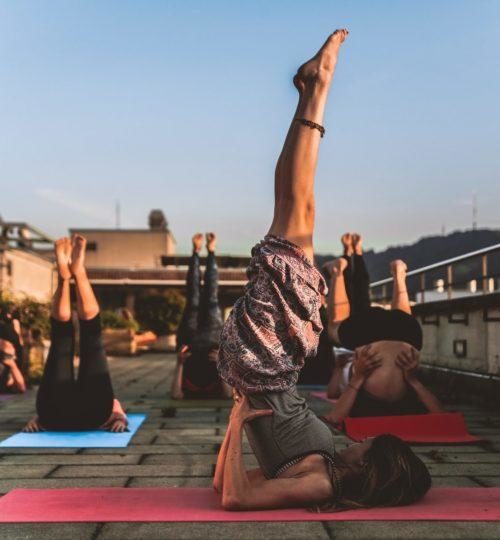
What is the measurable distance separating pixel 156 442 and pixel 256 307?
218cm

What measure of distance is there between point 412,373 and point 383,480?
2.25 meters

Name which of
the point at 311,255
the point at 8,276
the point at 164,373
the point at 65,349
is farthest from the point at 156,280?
the point at 311,255

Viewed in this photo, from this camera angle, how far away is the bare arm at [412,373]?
479 centimetres

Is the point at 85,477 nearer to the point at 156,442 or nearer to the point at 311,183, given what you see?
the point at 156,442

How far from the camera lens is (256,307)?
280 cm

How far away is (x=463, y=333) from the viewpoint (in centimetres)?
791

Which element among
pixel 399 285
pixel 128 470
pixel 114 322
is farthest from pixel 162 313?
pixel 128 470

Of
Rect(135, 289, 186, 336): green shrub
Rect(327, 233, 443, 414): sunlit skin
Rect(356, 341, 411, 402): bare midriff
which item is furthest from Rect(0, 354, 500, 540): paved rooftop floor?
Rect(135, 289, 186, 336): green shrub

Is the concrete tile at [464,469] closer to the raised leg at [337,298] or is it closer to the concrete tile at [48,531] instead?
the concrete tile at [48,531]

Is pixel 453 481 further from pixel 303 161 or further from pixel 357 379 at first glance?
pixel 303 161

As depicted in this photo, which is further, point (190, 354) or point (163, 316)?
point (163, 316)

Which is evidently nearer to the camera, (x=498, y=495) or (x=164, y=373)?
(x=498, y=495)

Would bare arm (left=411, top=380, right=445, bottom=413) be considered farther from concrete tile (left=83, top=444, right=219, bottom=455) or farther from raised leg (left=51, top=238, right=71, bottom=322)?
raised leg (left=51, top=238, right=71, bottom=322)

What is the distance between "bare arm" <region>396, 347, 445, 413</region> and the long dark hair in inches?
80.9
